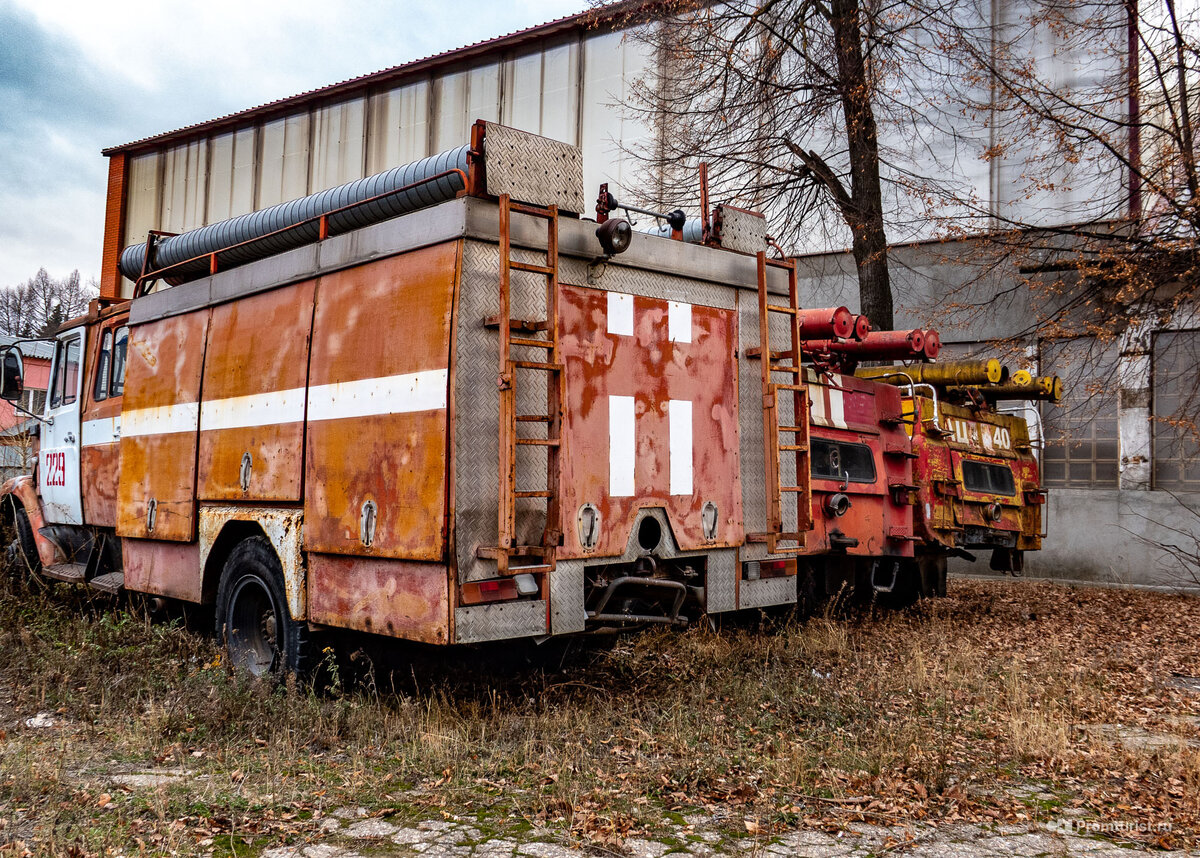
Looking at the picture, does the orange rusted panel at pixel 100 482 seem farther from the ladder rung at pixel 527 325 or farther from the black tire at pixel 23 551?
the ladder rung at pixel 527 325

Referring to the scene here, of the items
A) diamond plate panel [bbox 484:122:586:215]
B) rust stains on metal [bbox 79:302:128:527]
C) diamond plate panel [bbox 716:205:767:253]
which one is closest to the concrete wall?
diamond plate panel [bbox 716:205:767:253]

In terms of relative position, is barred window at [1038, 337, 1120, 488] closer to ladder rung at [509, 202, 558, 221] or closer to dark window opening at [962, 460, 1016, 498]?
dark window opening at [962, 460, 1016, 498]

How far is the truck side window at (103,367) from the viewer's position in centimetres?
870

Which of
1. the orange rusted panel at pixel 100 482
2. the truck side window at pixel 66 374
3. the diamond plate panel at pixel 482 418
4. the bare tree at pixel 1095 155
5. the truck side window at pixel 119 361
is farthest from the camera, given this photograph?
the bare tree at pixel 1095 155

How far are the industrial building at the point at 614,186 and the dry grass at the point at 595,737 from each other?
22.3 ft

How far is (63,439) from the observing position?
9.25 meters

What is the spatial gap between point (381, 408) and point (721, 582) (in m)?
2.34

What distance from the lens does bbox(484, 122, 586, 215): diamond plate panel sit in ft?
17.6

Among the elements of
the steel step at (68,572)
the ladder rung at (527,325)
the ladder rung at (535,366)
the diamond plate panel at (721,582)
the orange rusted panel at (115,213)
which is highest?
the orange rusted panel at (115,213)

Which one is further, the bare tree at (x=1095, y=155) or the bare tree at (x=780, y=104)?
the bare tree at (x=780, y=104)

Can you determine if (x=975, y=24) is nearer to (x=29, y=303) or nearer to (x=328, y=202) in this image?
(x=328, y=202)

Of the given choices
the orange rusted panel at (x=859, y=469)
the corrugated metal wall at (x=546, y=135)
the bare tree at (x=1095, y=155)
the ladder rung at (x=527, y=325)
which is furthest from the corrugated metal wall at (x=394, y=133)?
the ladder rung at (x=527, y=325)

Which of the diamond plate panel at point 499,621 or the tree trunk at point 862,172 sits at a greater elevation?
the tree trunk at point 862,172

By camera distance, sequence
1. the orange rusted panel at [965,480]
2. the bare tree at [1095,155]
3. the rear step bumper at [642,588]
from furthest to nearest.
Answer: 1. the bare tree at [1095,155]
2. the orange rusted panel at [965,480]
3. the rear step bumper at [642,588]
